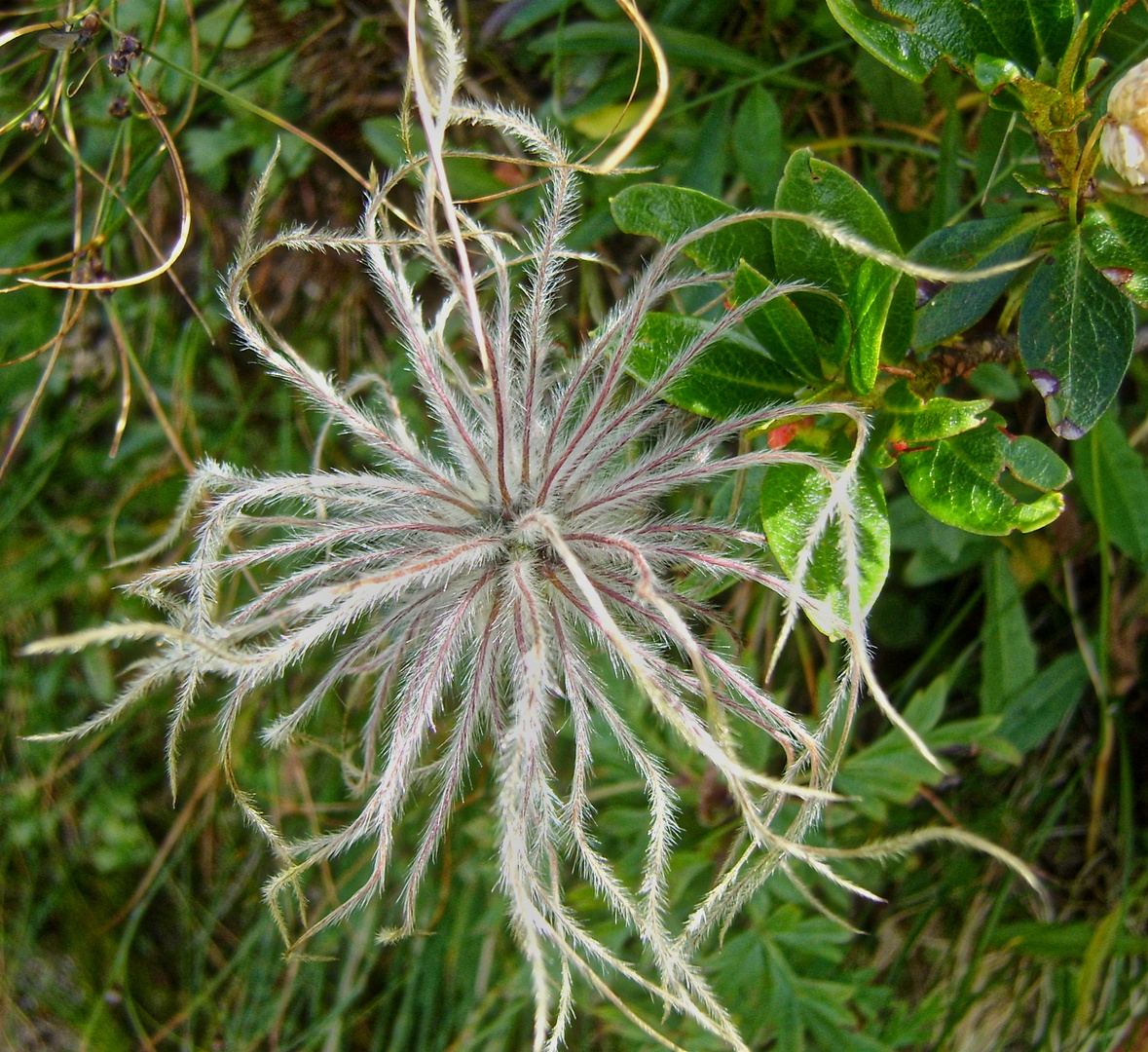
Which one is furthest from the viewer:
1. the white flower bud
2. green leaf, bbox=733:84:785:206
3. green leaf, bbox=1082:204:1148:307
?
green leaf, bbox=733:84:785:206

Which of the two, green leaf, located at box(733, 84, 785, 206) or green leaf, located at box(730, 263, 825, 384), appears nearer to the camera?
green leaf, located at box(730, 263, 825, 384)

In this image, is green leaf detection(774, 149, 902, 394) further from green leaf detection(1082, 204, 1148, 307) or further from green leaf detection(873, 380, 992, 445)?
green leaf detection(1082, 204, 1148, 307)

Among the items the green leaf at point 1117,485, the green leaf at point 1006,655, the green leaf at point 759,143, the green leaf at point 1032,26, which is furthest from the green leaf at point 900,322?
the green leaf at point 1006,655

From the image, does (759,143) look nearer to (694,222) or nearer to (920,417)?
(694,222)

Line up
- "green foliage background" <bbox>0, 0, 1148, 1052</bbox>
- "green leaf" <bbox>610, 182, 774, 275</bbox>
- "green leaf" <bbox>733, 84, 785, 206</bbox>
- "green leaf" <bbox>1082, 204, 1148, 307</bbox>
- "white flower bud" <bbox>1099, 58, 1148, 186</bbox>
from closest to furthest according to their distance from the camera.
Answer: "white flower bud" <bbox>1099, 58, 1148, 186</bbox>
"green leaf" <bbox>1082, 204, 1148, 307</bbox>
"green leaf" <bbox>610, 182, 774, 275</bbox>
"green leaf" <bbox>733, 84, 785, 206</bbox>
"green foliage background" <bbox>0, 0, 1148, 1052</bbox>

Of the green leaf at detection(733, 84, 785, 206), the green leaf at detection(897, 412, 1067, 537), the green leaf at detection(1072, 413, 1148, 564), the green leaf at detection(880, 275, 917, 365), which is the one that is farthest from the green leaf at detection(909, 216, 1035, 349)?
the green leaf at detection(1072, 413, 1148, 564)

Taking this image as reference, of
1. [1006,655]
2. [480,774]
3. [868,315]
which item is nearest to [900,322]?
[868,315]

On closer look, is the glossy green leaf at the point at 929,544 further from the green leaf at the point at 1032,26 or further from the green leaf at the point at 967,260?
the green leaf at the point at 1032,26

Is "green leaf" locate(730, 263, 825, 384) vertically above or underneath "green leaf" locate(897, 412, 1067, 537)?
Answer: above
